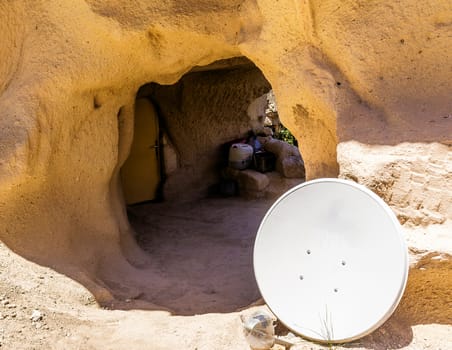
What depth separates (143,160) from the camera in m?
6.37

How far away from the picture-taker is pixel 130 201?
20.6 feet

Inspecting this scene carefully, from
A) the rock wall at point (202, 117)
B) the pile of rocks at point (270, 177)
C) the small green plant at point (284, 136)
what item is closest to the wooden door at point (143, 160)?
the rock wall at point (202, 117)

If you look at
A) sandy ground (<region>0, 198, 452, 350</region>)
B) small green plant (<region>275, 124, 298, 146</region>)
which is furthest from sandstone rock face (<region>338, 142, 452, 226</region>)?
small green plant (<region>275, 124, 298, 146</region>)

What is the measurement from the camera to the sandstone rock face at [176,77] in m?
2.50

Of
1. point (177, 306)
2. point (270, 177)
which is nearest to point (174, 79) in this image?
point (177, 306)

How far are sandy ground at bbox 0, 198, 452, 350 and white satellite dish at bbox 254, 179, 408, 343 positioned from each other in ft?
0.42

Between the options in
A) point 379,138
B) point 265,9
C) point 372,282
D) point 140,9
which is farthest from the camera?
point 140,9

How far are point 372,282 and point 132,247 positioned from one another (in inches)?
112

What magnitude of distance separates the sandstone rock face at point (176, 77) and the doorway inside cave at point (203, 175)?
2.92 ft

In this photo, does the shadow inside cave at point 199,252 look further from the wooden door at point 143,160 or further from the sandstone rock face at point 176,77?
the sandstone rock face at point 176,77

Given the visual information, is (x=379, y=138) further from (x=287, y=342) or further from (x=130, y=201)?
(x=130, y=201)

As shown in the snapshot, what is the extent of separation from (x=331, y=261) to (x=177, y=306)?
161cm

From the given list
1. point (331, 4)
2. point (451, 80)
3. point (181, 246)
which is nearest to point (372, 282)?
point (451, 80)

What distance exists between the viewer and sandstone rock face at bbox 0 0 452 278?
2.50 meters
